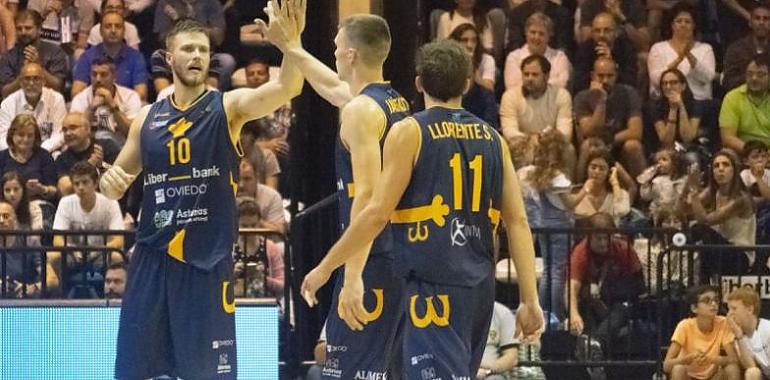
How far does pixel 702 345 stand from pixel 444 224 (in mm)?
5176

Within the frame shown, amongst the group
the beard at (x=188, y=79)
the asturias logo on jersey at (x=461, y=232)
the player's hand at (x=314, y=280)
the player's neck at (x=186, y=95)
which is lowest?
the player's hand at (x=314, y=280)

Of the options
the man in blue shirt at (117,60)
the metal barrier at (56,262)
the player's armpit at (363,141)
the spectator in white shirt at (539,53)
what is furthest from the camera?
the man in blue shirt at (117,60)

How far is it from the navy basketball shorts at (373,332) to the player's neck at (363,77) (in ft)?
2.70

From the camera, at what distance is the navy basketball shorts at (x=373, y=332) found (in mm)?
8031

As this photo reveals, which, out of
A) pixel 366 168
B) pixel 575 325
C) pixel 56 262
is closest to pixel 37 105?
pixel 56 262

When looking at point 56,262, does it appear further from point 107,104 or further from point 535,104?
point 535,104

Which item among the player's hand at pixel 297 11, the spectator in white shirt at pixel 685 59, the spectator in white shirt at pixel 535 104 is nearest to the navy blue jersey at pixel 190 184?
the player's hand at pixel 297 11

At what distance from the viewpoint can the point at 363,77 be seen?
25.8 feet

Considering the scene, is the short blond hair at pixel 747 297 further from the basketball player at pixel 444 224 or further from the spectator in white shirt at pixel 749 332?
the basketball player at pixel 444 224

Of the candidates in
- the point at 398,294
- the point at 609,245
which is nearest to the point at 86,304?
the point at 398,294

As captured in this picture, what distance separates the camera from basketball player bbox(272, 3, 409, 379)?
7.65 metres

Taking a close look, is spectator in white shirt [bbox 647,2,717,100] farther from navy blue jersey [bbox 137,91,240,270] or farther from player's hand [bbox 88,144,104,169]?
navy blue jersey [bbox 137,91,240,270]

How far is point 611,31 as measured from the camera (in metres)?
14.8

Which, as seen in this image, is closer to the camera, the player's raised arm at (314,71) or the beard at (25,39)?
the player's raised arm at (314,71)
